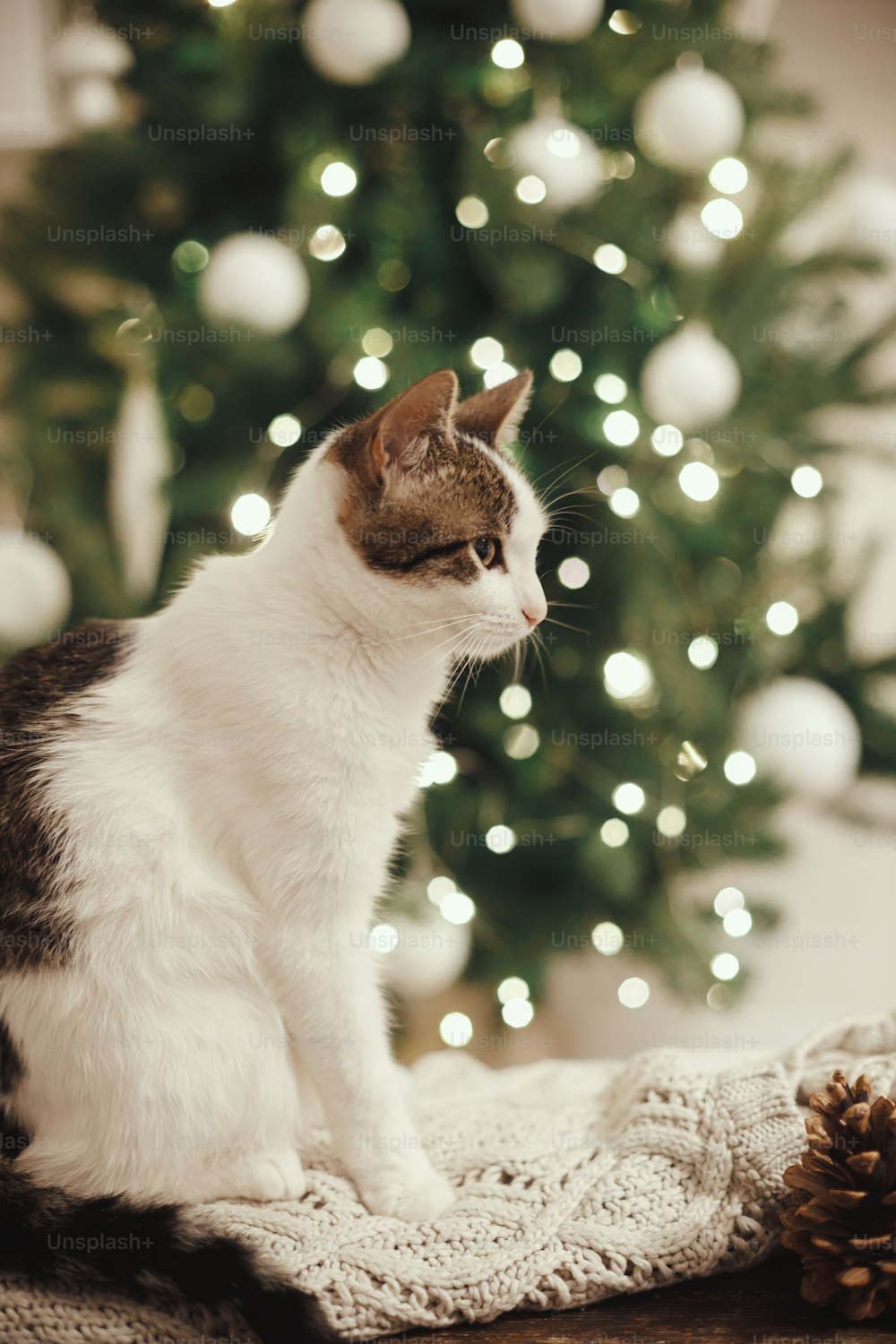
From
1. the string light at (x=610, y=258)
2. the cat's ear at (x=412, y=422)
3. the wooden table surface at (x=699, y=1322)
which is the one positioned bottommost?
the wooden table surface at (x=699, y=1322)

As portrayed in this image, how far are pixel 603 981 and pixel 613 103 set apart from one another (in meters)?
1.69

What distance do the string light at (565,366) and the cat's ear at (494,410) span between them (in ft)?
1.77

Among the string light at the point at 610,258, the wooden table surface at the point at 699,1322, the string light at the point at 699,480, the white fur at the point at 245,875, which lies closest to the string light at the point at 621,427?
the string light at the point at 699,480

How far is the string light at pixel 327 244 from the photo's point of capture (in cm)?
147

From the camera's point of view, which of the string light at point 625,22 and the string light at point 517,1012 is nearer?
the string light at point 625,22

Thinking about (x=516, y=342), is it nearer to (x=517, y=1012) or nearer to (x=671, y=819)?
(x=671, y=819)

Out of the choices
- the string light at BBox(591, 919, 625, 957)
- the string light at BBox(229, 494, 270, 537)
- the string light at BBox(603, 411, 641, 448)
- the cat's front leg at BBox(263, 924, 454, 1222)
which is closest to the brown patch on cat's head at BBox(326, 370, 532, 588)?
the cat's front leg at BBox(263, 924, 454, 1222)

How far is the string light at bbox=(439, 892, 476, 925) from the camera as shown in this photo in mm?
1566

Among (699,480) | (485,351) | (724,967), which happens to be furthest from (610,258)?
(724,967)

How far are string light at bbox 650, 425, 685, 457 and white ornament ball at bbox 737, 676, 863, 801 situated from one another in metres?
0.42

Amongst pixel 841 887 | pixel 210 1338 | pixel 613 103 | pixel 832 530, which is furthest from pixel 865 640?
pixel 210 1338

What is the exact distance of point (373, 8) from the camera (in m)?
1.35

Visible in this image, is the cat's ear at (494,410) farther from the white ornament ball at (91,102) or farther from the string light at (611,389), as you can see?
the white ornament ball at (91,102)

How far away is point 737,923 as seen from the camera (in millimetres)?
1710
